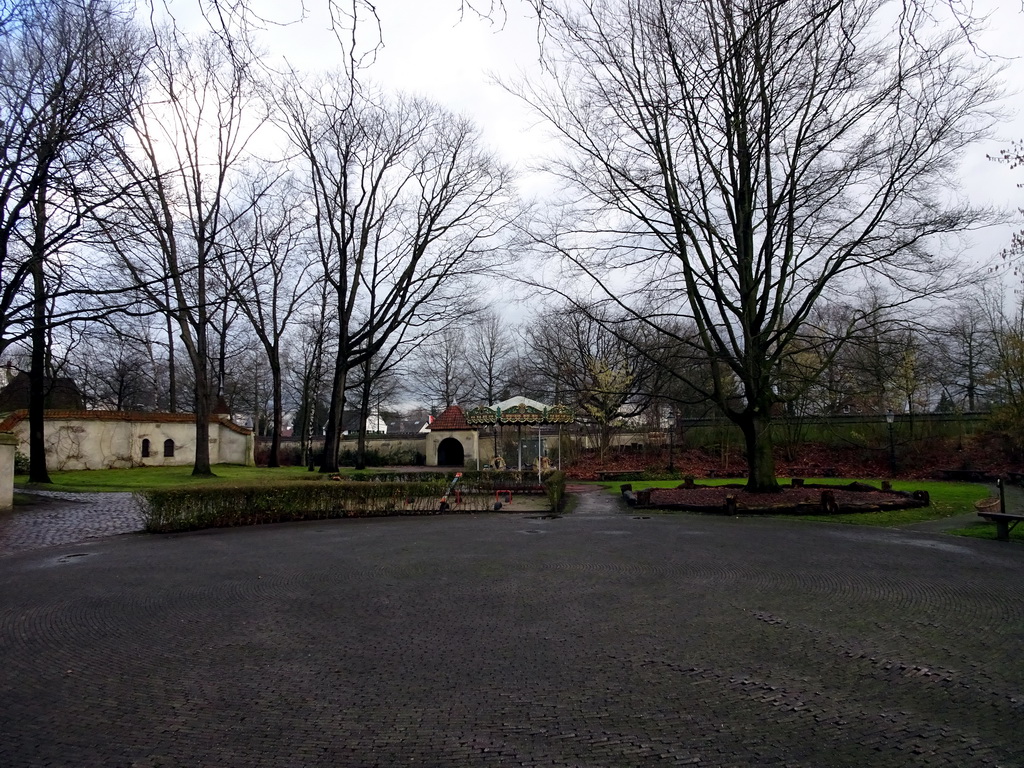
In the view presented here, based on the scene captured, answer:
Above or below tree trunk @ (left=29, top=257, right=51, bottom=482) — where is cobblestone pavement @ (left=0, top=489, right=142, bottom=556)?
below

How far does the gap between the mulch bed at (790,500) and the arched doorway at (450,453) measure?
23.7 metres

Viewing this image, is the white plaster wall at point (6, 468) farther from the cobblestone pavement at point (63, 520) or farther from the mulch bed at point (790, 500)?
the mulch bed at point (790, 500)

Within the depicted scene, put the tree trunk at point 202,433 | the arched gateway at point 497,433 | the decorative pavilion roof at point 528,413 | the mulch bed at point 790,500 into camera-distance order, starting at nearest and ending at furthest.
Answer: the mulch bed at point 790,500 → the decorative pavilion roof at point 528,413 → the arched gateway at point 497,433 → the tree trunk at point 202,433

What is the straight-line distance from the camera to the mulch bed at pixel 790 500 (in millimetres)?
15930

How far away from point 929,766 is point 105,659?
561 centimetres

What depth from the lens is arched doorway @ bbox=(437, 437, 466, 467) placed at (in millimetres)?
Result: 42438

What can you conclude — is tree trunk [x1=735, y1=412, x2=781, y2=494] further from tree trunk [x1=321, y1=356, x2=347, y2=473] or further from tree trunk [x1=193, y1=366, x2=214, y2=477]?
tree trunk [x1=193, y1=366, x2=214, y2=477]

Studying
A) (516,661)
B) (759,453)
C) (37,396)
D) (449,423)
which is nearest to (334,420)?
(449,423)

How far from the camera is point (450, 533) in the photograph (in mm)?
12617

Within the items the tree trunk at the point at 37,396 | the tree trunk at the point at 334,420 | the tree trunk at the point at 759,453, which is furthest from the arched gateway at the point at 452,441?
the tree trunk at the point at 37,396

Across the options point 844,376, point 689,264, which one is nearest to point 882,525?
point 844,376

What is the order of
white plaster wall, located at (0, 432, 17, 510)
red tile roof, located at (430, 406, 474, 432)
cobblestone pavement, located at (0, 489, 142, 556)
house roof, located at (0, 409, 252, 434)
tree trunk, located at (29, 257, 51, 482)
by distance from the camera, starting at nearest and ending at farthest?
cobblestone pavement, located at (0, 489, 142, 556), white plaster wall, located at (0, 432, 17, 510), tree trunk, located at (29, 257, 51, 482), house roof, located at (0, 409, 252, 434), red tile roof, located at (430, 406, 474, 432)

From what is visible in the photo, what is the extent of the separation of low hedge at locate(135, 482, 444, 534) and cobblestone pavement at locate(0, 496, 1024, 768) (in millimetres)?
3904

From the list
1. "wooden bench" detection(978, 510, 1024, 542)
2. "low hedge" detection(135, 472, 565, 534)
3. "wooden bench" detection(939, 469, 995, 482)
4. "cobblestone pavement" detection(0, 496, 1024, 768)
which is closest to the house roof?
"low hedge" detection(135, 472, 565, 534)
